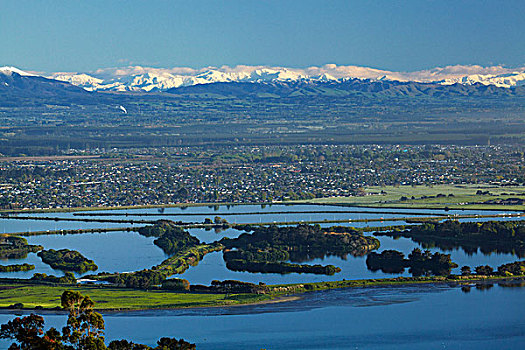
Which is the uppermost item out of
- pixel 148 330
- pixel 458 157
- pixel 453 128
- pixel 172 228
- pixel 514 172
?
pixel 453 128

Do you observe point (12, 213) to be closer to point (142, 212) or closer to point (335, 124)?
point (142, 212)

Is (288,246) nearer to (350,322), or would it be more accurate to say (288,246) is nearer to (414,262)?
(414,262)

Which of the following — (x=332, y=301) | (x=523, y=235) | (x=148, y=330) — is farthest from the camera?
(x=523, y=235)

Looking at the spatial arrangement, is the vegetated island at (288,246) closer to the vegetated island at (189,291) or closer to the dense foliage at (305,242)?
the dense foliage at (305,242)

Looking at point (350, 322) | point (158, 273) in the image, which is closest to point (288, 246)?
point (158, 273)

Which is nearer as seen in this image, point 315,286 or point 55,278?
point 315,286

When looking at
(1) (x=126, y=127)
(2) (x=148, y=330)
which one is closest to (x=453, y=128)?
(1) (x=126, y=127)
